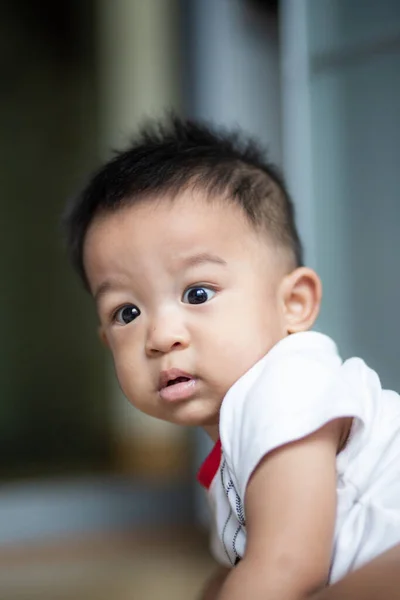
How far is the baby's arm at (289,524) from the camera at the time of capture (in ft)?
2.41

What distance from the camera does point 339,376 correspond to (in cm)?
86

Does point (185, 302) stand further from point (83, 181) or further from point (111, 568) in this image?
point (111, 568)

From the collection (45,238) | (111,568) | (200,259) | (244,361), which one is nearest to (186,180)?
(200,259)

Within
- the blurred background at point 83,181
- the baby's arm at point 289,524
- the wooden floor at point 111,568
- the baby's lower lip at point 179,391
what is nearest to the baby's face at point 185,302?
the baby's lower lip at point 179,391

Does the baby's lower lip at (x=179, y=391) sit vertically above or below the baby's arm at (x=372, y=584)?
above

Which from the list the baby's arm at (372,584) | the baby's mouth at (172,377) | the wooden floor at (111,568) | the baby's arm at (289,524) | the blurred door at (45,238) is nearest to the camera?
the baby's arm at (372,584)

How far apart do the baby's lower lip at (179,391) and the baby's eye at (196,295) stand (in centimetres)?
9

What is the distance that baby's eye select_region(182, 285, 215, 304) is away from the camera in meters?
0.93

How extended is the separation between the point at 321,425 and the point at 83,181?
0.57m

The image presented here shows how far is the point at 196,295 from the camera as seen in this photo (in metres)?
0.93

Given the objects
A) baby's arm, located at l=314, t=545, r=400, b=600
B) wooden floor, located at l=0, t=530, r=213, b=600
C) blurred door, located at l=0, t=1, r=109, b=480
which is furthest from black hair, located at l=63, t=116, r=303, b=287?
blurred door, located at l=0, t=1, r=109, b=480

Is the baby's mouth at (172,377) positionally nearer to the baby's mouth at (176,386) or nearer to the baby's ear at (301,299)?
the baby's mouth at (176,386)

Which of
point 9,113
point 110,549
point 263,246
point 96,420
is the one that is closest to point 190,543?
point 110,549

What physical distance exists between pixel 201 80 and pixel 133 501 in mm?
1252
